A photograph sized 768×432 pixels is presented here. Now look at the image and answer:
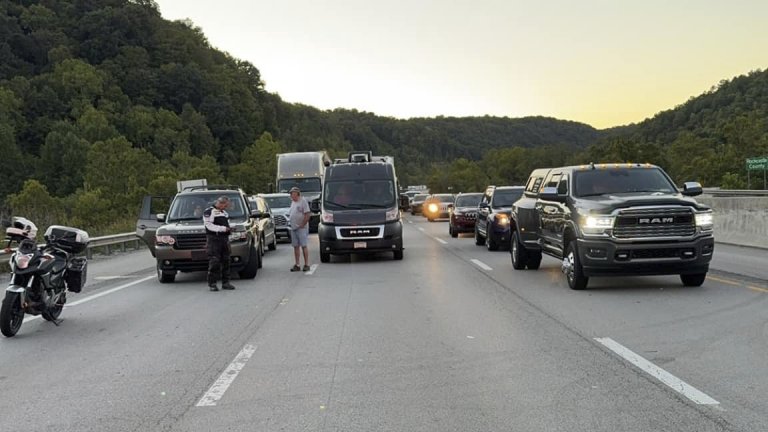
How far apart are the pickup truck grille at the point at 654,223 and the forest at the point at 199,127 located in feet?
160

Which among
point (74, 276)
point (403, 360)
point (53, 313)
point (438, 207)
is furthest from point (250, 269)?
Answer: point (438, 207)

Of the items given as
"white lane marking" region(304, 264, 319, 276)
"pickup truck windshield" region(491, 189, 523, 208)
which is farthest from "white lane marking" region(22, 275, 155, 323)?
Result: "pickup truck windshield" region(491, 189, 523, 208)

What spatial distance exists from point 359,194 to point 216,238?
6.20 m

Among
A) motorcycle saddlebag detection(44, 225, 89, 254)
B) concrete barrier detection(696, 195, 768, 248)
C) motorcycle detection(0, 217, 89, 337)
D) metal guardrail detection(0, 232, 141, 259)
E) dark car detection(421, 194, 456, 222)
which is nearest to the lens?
motorcycle detection(0, 217, 89, 337)

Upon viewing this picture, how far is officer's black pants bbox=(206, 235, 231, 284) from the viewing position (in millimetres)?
12695

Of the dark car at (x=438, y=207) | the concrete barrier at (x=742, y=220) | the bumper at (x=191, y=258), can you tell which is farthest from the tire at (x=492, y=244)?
the dark car at (x=438, y=207)

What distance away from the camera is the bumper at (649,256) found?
34.7 ft

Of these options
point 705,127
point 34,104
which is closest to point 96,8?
point 34,104

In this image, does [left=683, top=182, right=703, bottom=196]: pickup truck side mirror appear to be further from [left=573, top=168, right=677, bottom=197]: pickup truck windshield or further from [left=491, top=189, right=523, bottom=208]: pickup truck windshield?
[left=491, top=189, right=523, bottom=208]: pickup truck windshield

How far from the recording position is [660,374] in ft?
20.0

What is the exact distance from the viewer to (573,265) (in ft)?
37.2

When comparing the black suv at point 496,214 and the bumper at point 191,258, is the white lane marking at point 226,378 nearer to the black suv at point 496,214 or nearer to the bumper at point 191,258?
the bumper at point 191,258

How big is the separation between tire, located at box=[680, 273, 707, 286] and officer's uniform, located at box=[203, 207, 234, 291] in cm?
771

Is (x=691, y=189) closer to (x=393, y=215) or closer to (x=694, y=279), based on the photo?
(x=694, y=279)
